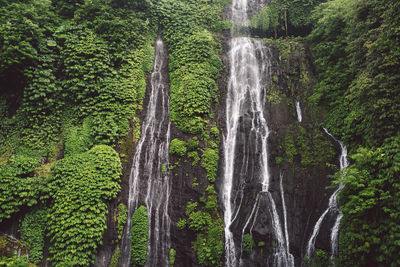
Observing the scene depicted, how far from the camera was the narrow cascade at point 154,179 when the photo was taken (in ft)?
31.8

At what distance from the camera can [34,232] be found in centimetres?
890

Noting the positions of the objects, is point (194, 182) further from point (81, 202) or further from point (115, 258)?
point (81, 202)

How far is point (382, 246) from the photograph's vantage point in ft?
20.7

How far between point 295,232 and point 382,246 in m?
3.62

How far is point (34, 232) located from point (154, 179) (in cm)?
513

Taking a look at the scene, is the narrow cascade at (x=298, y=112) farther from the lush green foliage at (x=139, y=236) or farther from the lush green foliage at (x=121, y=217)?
the lush green foliage at (x=121, y=217)

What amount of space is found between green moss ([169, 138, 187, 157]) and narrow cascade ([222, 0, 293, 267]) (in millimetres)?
2255

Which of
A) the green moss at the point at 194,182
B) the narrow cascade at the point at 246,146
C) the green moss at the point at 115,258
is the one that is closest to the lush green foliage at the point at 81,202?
the green moss at the point at 115,258

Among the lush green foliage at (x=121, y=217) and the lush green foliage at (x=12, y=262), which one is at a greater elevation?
the lush green foliage at (x=121, y=217)

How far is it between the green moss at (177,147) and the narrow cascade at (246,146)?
2.25m

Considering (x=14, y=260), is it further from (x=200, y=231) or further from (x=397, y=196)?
(x=397, y=196)

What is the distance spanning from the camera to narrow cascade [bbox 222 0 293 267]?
32.5ft

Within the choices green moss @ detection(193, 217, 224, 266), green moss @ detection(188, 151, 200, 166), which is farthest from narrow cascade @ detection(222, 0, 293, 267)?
green moss @ detection(188, 151, 200, 166)

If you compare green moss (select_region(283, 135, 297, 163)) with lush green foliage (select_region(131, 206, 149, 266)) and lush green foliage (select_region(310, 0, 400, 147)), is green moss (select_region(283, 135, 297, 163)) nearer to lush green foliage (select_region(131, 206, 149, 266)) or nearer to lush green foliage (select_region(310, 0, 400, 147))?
lush green foliage (select_region(310, 0, 400, 147))
